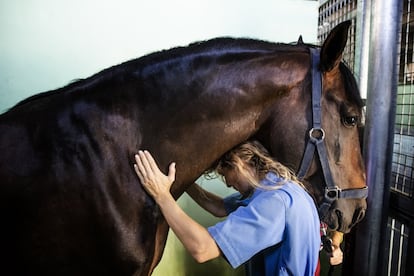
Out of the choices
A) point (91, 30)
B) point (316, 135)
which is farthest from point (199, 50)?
point (91, 30)

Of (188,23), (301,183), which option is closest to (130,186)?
(301,183)

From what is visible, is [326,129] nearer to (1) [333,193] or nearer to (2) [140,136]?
(1) [333,193]

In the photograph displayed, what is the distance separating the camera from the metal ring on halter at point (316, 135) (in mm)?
1013

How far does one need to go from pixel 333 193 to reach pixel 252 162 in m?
0.29

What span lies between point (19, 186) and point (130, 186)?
0.33m

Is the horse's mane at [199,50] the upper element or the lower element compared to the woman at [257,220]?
upper

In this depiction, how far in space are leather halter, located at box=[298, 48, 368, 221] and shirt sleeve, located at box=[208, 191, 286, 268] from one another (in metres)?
0.17

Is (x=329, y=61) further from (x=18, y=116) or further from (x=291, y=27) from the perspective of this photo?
(x=291, y=27)

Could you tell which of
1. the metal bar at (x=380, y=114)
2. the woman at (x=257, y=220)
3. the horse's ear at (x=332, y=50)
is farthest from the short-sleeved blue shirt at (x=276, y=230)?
the metal bar at (x=380, y=114)

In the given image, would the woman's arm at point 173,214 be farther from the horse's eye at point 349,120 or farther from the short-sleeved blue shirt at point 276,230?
the horse's eye at point 349,120

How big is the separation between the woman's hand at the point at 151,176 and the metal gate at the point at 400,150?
1083mm

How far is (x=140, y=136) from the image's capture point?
3.36 feet

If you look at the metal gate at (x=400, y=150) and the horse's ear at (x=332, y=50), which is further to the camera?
the metal gate at (x=400, y=150)

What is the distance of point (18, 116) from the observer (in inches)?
41.6
